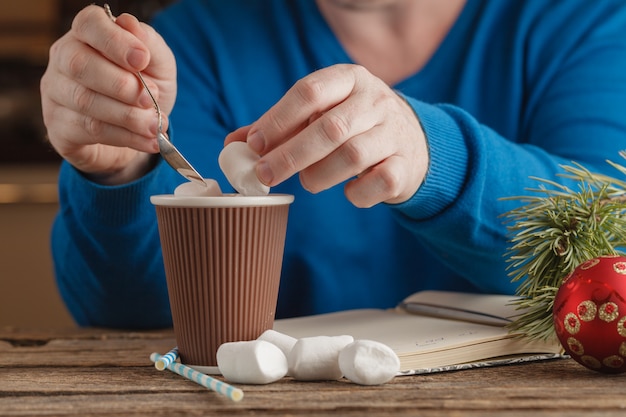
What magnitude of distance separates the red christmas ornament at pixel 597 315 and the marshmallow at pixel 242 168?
0.27 meters

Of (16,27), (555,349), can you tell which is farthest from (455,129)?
(16,27)

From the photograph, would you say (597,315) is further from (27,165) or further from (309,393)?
(27,165)

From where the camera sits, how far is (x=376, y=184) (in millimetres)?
681

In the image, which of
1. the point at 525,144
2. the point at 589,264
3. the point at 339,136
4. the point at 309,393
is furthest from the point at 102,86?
the point at 525,144

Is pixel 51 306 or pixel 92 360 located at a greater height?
pixel 92 360

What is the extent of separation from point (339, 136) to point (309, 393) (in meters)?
0.21

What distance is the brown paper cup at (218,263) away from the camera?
63cm

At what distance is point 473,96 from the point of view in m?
1.20

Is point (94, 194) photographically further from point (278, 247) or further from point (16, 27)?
point (16, 27)

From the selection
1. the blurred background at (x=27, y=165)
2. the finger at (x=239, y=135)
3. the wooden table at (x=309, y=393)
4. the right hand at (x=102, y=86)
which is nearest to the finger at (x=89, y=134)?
the right hand at (x=102, y=86)

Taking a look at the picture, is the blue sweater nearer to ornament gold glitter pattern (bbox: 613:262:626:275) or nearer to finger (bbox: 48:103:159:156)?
finger (bbox: 48:103:159:156)

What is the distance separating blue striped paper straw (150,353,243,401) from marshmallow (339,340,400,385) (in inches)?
3.6

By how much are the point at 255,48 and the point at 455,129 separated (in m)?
0.58

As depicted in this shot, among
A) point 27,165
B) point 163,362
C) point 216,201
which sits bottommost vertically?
point 27,165
